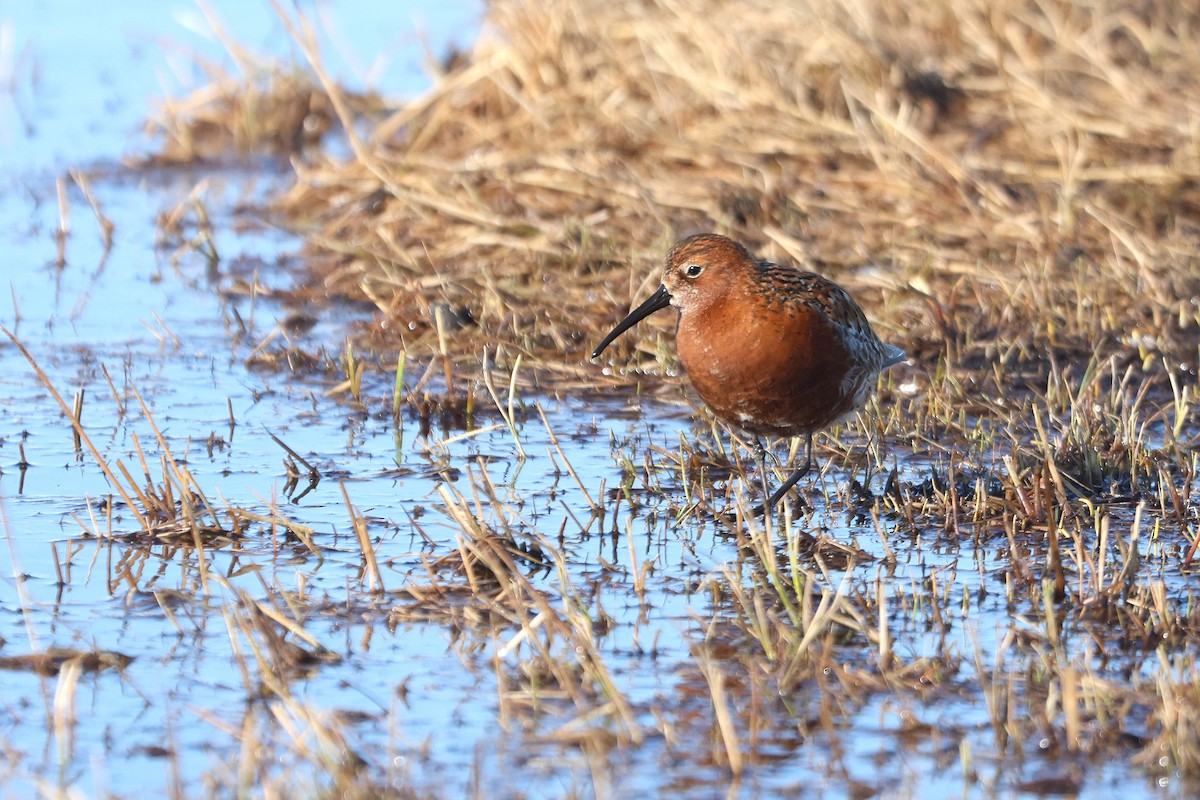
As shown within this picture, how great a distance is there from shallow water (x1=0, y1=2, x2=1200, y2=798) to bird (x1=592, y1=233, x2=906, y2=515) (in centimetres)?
37

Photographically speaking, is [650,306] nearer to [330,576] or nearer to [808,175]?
[330,576]

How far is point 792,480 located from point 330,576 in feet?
5.81

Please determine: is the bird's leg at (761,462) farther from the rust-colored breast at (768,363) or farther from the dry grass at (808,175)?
the dry grass at (808,175)

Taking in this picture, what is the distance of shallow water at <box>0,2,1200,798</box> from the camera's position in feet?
13.0

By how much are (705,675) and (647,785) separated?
61 centimetres

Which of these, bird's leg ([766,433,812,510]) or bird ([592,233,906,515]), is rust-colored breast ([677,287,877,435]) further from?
bird's leg ([766,433,812,510])

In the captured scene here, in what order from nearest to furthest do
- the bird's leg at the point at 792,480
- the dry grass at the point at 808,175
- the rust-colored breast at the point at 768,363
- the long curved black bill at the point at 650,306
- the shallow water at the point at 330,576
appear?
the shallow water at the point at 330,576 → the rust-colored breast at the point at 768,363 → the bird's leg at the point at 792,480 → the long curved black bill at the point at 650,306 → the dry grass at the point at 808,175

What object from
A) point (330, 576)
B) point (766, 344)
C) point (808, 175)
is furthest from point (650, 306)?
point (808, 175)

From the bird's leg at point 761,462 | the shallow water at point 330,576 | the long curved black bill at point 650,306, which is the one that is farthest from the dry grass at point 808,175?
the bird's leg at point 761,462

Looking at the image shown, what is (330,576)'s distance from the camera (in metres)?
5.31

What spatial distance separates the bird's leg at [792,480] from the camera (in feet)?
20.2

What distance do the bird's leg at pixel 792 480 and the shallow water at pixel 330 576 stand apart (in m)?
0.13

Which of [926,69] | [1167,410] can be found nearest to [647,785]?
[1167,410]

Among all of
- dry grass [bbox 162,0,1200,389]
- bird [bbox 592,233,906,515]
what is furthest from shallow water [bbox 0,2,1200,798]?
dry grass [bbox 162,0,1200,389]
